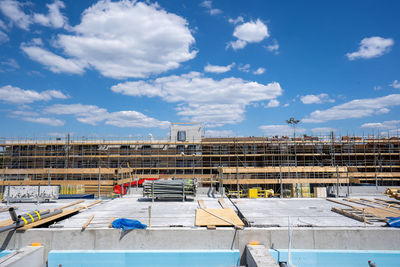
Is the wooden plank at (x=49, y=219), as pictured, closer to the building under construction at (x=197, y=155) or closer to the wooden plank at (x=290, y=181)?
the wooden plank at (x=290, y=181)

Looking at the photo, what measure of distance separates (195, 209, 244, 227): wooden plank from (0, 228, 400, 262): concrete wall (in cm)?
58

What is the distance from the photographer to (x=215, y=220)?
10.4 metres

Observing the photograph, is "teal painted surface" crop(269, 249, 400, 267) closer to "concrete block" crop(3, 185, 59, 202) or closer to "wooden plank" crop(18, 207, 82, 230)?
"wooden plank" crop(18, 207, 82, 230)

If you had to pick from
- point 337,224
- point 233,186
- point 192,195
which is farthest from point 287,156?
point 337,224

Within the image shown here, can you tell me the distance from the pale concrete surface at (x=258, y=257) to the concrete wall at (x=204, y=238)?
0.39m

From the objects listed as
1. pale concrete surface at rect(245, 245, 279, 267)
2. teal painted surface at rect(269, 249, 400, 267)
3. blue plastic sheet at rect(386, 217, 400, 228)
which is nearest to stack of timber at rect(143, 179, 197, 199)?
pale concrete surface at rect(245, 245, 279, 267)

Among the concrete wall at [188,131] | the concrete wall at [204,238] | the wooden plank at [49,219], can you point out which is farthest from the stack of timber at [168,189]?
the concrete wall at [188,131]

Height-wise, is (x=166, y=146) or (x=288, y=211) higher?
(x=166, y=146)

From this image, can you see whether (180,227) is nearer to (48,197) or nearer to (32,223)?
(32,223)

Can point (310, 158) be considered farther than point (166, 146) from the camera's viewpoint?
No

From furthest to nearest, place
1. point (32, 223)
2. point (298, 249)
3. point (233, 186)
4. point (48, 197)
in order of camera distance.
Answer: point (233, 186) < point (48, 197) < point (32, 223) < point (298, 249)

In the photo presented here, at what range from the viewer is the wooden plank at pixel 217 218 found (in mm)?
10000

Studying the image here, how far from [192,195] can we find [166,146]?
29.3 meters

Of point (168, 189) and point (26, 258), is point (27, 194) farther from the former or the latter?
point (26, 258)
